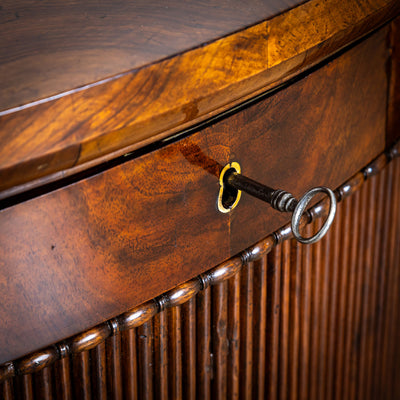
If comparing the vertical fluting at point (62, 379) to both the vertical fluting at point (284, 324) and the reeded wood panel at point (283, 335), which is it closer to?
the reeded wood panel at point (283, 335)

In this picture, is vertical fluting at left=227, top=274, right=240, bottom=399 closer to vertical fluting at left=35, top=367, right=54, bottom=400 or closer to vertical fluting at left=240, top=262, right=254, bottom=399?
vertical fluting at left=240, top=262, right=254, bottom=399

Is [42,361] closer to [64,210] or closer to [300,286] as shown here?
[64,210]

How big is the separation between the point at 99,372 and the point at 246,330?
7.2 inches

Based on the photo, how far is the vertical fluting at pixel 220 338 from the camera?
554 millimetres

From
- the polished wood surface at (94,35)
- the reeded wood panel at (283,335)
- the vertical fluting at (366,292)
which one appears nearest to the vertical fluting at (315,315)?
the reeded wood panel at (283,335)

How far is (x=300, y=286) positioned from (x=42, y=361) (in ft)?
1.20

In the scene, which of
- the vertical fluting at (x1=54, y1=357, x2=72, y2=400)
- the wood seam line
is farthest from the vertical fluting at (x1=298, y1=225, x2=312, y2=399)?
the vertical fluting at (x1=54, y1=357, x2=72, y2=400)

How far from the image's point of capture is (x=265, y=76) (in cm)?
41

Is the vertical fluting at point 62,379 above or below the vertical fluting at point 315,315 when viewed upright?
below

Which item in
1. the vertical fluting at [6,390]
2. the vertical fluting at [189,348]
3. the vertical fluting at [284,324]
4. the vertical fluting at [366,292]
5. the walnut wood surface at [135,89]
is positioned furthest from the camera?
the vertical fluting at [366,292]

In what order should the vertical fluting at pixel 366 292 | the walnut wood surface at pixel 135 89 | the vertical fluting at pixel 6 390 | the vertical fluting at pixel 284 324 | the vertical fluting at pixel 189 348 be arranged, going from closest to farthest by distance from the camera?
the walnut wood surface at pixel 135 89
the vertical fluting at pixel 6 390
the vertical fluting at pixel 189 348
the vertical fluting at pixel 284 324
the vertical fluting at pixel 366 292

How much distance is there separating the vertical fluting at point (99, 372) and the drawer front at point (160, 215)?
3.0 inches

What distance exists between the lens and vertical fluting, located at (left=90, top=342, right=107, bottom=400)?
467 millimetres

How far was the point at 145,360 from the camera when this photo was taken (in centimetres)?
50
